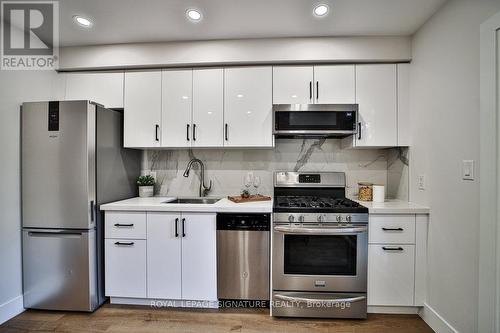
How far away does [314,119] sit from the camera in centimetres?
201

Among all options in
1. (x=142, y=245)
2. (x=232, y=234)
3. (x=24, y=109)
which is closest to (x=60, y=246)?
(x=142, y=245)

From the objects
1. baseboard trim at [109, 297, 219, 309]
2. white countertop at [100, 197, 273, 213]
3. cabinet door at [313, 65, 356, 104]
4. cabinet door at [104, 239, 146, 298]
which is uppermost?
cabinet door at [313, 65, 356, 104]

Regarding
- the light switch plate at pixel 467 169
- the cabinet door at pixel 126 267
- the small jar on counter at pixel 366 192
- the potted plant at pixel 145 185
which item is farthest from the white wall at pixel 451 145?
the potted plant at pixel 145 185

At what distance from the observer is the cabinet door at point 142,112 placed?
2.23 m

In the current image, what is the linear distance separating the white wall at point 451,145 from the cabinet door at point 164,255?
2.01 meters

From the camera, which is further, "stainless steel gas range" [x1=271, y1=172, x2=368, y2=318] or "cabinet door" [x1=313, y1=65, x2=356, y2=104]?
"cabinet door" [x1=313, y1=65, x2=356, y2=104]

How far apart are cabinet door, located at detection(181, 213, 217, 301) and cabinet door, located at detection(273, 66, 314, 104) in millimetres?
1265

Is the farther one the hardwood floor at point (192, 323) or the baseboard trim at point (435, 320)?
the hardwood floor at point (192, 323)

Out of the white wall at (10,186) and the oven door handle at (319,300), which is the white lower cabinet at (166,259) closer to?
the oven door handle at (319,300)

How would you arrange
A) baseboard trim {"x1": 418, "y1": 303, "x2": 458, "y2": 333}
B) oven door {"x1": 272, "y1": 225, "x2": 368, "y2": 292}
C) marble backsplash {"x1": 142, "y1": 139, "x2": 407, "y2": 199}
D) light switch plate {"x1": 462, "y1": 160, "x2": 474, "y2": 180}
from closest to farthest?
light switch plate {"x1": 462, "y1": 160, "x2": 474, "y2": 180} → baseboard trim {"x1": 418, "y1": 303, "x2": 458, "y2": 333} → oven door {"x1": 272, "y1": 225, "x2": 368, "y2": 292} → marble backsplash {"x1": 142, "y1": 139, "x2": 407, "y2": 199}

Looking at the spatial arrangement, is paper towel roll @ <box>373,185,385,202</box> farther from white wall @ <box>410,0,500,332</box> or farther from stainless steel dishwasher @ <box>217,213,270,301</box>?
stainless steel dishwasher @ <box>217,213,270,301</box>

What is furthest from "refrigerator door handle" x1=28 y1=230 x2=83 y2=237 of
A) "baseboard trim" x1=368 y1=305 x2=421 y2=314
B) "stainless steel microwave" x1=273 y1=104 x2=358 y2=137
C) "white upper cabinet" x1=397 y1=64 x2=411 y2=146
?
"white upper cabinet" x1=397 y1=64 x2=411 y2=146

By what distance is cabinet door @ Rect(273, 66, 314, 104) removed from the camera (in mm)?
2119

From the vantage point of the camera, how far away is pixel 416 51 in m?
1.97
